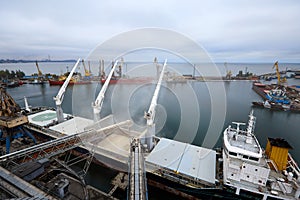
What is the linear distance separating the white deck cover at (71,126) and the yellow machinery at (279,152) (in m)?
10.7

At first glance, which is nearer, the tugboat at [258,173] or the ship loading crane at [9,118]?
the tugboat at [258,173]

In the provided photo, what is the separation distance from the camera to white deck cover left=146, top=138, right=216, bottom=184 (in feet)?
20.9

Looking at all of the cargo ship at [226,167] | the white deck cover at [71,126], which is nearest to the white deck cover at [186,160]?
the cargo ship at [226,167]

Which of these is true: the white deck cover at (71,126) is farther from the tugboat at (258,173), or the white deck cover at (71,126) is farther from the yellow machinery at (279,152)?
the yellow machinery at (279,152)

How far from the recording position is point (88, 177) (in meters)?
7.89

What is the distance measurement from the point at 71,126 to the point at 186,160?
8506mm

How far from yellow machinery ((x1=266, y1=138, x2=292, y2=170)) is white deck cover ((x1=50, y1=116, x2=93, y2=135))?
35.0 ft

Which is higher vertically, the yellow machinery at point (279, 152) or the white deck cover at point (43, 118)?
the yellow machinery at point (279, 152)

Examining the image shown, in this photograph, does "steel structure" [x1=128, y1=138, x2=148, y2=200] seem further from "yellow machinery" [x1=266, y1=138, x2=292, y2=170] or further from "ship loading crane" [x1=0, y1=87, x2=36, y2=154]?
"ship loading crane" [x1=0, y1=87, x2=36, y2=154]

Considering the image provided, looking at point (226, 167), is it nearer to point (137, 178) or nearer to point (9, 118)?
point (137, 178)

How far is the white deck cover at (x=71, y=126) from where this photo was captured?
9.91m

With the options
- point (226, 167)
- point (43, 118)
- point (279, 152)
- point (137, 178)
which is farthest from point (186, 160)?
point (43, 118)

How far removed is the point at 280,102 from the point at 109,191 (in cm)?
2385

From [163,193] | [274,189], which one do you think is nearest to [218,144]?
[274,189]
